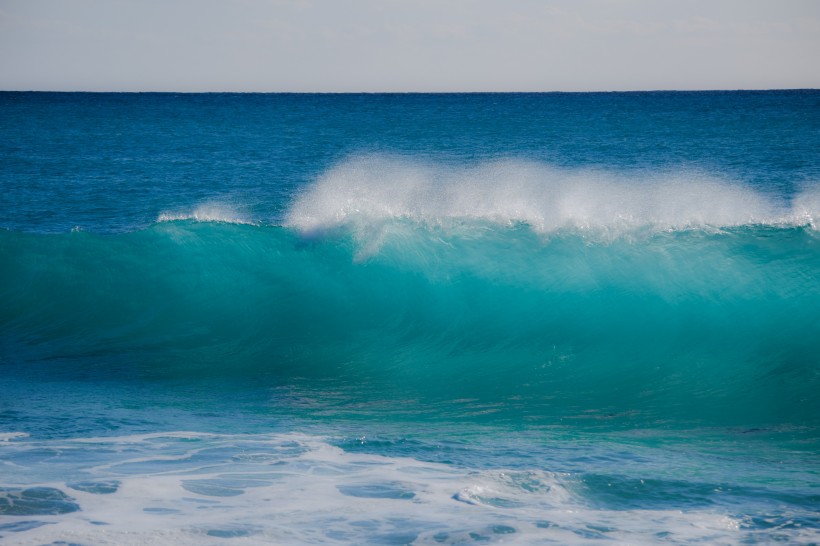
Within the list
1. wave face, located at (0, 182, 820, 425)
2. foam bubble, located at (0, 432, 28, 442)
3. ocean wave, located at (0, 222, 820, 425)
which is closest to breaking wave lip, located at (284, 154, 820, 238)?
wave face, located at (0, 182, 820, 425)

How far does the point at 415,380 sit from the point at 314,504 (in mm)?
3214

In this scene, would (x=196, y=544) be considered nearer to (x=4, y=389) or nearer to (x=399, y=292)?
(x=4, y=389)

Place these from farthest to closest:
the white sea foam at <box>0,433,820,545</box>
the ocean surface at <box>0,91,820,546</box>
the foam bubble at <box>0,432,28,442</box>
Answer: the foam bubble at <box>0,432,28,442</box>, the ocean surface at <box>0,91,820,546</box>, the white sea foam at <box>0,433,820,545</box>

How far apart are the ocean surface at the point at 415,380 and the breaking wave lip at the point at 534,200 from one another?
0.10 metres

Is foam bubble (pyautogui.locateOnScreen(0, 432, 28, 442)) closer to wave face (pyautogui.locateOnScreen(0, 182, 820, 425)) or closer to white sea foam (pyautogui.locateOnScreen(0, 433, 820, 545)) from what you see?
white sea foam (pyautogui.locateOnScreen(0, 433, 820, 545))

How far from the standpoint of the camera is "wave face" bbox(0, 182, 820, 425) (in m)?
7.86

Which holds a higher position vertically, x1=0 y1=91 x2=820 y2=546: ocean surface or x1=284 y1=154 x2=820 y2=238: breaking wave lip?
x1=284 y1=154 x2=820 y2=238: breaking wave lip

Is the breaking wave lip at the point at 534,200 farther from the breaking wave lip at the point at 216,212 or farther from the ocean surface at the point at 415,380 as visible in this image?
the breaking wave lip at the point at 216,212

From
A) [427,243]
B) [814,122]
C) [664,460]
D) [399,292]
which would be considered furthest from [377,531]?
[814,122]

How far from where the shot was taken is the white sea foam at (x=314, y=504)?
4.57 meters

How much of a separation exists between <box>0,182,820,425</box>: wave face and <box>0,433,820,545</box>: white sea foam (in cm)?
184

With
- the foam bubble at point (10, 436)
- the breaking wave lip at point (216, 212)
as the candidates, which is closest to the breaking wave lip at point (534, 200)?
the breaking wave lip at point (216, 212)

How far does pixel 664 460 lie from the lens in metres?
5.87

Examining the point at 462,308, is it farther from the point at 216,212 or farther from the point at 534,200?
the point at 216,212
